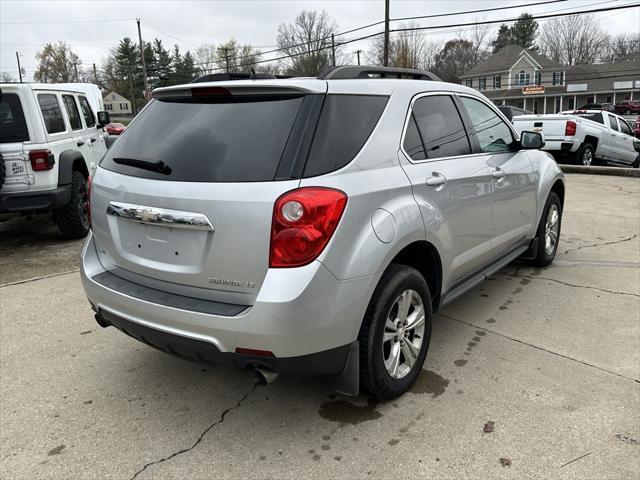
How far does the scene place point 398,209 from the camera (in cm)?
269

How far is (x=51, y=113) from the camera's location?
6621mm

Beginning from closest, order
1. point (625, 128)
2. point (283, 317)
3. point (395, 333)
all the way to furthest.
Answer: point (283, 317), point (395, 333), point (625, 128)

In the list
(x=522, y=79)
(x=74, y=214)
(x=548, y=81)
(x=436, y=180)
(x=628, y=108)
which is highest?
(x=522, y=79)

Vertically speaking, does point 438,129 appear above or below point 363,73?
below

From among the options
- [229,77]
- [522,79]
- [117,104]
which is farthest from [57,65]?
[229,77]

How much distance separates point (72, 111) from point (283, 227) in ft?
21.0

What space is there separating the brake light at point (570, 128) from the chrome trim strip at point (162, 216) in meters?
13.3

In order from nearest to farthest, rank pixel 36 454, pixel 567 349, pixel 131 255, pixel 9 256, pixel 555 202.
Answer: pixel 36 454, pixel 131 255, pixel 567 349, pixel 555 202, pixel 9 256

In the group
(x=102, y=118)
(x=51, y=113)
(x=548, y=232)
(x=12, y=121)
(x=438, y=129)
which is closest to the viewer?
(x=438, y=129)

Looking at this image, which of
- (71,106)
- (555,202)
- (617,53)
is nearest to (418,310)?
(555,202)

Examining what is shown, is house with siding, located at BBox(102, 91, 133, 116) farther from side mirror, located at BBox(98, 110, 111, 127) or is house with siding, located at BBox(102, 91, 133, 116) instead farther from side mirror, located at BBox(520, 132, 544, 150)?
side mirror, located at BBox(520, 132, 544, 150)

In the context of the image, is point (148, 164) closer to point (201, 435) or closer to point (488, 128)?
point (201, 435)

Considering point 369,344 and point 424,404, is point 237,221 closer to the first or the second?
point 369,344

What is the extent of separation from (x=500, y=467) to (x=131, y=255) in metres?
2.07
